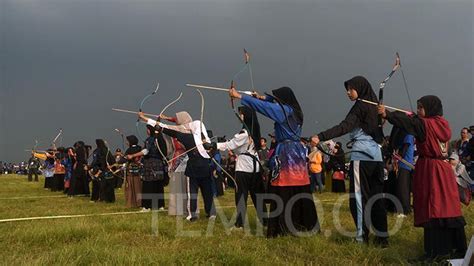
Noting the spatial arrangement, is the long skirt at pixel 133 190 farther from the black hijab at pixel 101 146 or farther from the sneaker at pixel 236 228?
the sneaker at pixel 236 228

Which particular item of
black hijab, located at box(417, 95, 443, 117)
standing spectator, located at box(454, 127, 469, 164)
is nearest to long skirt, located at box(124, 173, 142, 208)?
black hijab, located at box(417, 95, 443, 117)

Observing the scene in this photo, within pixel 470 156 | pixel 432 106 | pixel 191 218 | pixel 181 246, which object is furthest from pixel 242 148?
pixel 470 156

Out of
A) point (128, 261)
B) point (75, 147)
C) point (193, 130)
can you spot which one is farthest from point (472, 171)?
point (75, 147)

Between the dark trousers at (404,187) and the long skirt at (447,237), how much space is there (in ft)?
10.4

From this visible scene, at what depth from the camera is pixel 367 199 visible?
15.7ft

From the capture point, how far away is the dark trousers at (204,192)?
716 centimetres

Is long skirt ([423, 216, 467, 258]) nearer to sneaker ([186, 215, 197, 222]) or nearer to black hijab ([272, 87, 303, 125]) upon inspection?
black hijab ([272, 87, 303, 125])

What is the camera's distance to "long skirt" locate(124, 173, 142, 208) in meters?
9.74

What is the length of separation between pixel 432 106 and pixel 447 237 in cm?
117

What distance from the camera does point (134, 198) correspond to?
9.85 metres

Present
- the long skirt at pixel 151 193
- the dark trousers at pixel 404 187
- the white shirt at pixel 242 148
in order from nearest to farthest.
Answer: the white shirt at pixel 242 148
the dark trousers at pixel 404 187
the long skirt at pixel 151 193

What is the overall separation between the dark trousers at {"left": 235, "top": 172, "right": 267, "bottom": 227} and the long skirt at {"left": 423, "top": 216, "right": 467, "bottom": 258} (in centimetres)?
259

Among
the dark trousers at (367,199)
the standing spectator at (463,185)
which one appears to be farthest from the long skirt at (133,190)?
the standing spectator at (463,185)

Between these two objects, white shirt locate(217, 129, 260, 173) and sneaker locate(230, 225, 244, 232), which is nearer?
sneaker locate(230, 225, 244, 232)
